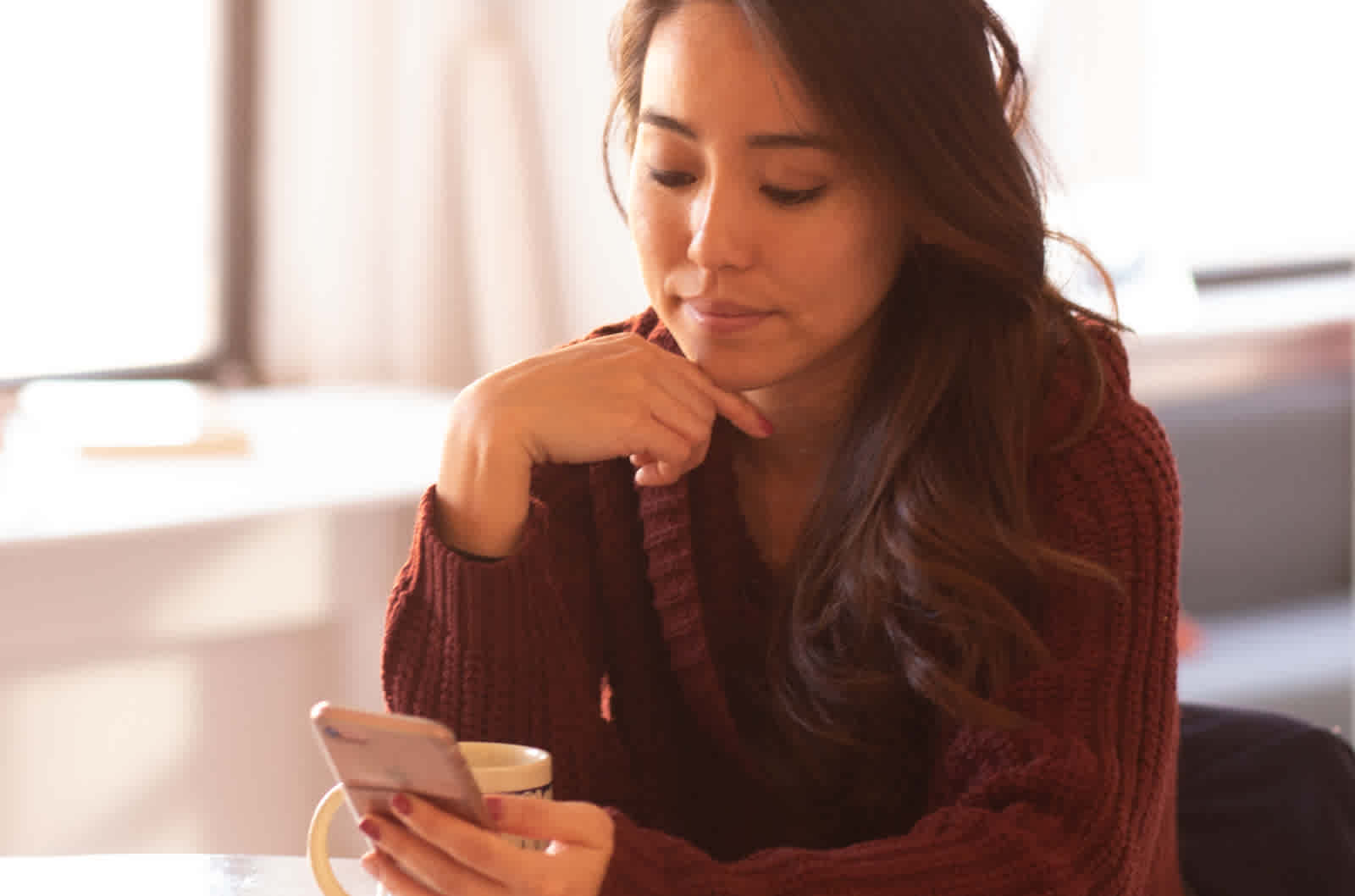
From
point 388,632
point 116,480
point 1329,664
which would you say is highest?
point 116,480

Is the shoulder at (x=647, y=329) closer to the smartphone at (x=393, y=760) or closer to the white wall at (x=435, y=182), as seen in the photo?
the smartphone at (x=393, y=760)

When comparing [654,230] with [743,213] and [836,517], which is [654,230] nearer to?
[743,213]

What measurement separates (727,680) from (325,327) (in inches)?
54.1

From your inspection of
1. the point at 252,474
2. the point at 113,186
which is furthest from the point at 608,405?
the point at 113,186

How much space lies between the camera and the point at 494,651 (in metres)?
1.01

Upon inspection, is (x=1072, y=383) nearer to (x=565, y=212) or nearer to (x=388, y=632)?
(x=388, y=632)

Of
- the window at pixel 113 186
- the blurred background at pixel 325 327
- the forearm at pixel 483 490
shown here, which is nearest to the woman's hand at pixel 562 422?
the forearm at pixel 483 490

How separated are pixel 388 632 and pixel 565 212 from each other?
1.41 meters

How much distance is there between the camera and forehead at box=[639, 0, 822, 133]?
0.96 metres

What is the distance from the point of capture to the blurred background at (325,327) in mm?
1826

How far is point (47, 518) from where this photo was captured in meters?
1.70

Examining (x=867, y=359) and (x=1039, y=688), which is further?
(x=867, y=359)

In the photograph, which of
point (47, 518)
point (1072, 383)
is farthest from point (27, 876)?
point (47, 518)

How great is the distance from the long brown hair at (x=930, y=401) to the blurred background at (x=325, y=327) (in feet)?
1.11
